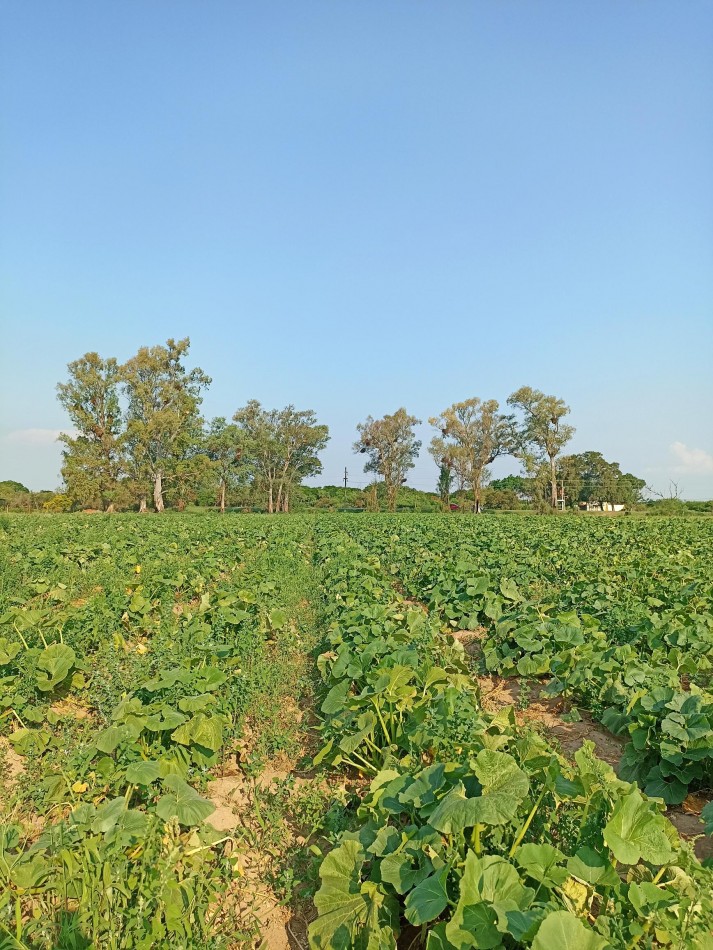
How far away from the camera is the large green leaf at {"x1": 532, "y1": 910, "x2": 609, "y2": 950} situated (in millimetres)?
1954

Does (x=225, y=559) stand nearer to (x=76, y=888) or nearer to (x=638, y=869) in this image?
(x=76, y=888)

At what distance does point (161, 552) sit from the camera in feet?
46.1

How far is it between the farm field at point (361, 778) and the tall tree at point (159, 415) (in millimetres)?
49056

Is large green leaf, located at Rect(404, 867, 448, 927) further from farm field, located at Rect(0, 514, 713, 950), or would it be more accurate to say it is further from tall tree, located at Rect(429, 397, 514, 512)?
tall tree, located at Rect(429, 397, 514, 512)

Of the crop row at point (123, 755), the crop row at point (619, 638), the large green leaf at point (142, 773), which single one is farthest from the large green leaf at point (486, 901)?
the large green leaf at point (142, 773)

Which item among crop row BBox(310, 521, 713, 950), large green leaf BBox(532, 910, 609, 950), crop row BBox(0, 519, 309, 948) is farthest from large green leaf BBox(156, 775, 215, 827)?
large green leaf BBox(532, 910, 609, 950)

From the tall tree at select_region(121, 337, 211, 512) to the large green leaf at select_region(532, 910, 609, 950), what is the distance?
5481cm

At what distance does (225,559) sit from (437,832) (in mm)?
11426

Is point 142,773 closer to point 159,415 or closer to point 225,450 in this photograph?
point 159,415

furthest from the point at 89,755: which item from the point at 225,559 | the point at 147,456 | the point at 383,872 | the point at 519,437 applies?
the point at 519,437

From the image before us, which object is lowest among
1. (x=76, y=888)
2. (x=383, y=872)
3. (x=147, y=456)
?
(x=76, y=888)

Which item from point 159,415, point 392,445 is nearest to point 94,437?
point 159,415

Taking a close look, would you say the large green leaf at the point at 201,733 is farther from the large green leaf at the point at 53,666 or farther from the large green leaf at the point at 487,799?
the large green leaf at the point at 487,799

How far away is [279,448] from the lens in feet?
232
